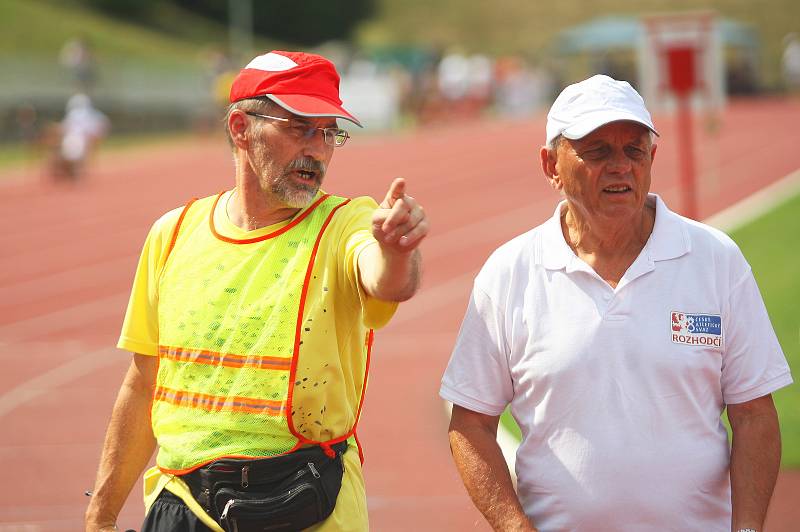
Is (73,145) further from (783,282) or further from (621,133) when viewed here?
(621,133)

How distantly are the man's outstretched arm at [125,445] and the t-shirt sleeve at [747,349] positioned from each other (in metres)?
1.69

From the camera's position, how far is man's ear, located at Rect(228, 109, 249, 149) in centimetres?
373

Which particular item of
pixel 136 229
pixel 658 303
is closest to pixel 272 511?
pixel 658 303

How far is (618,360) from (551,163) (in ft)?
2.06

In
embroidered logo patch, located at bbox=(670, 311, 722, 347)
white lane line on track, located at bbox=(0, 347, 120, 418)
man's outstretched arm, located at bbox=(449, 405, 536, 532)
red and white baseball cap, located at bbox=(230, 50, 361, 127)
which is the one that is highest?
red and white baseball cap, located at bbox=(230, 50, 361, 127)

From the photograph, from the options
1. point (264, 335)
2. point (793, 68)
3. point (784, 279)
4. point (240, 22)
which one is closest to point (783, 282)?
point (784, 279)

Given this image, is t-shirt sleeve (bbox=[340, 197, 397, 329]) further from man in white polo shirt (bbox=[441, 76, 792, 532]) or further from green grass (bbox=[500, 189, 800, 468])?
green grass (bbox=[500, 189, 800, 468])

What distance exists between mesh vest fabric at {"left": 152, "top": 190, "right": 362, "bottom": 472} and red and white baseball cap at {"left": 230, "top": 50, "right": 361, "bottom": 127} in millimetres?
281

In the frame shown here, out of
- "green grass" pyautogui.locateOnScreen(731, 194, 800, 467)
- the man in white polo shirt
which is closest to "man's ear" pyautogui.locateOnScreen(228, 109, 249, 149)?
the man in white polo shirt

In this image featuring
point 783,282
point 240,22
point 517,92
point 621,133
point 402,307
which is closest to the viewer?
point 621,133

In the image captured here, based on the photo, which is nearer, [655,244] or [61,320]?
[655,244]

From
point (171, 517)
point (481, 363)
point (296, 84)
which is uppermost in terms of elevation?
point (296, 84)

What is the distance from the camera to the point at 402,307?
14883 millimetres

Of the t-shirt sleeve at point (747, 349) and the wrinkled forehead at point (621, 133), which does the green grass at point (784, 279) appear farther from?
the wrinkled forehead at point (621, 133)
